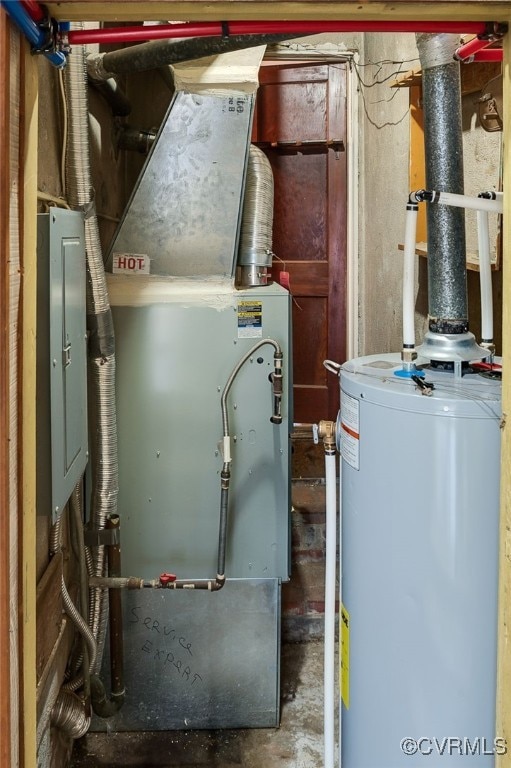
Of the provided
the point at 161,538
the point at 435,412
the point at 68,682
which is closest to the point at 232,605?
the point at 161,538

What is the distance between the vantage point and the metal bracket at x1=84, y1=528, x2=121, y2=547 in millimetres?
1976

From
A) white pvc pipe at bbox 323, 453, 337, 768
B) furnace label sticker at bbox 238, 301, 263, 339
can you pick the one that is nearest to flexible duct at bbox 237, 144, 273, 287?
furnace label sticker at bbox 238, 301, 263, 339

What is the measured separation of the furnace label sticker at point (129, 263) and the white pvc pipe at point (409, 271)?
1.05m

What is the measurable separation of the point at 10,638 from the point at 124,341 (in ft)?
4.04

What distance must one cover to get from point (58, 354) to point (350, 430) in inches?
27.0

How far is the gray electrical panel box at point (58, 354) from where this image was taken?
1.35 m

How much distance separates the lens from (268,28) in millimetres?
949

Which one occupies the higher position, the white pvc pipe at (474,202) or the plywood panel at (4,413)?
the white pvc pipe at (474,202)

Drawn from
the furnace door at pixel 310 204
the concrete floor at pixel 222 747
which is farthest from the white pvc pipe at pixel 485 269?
the furnace door at pixel 310 204

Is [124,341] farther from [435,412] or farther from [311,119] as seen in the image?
[311,119]

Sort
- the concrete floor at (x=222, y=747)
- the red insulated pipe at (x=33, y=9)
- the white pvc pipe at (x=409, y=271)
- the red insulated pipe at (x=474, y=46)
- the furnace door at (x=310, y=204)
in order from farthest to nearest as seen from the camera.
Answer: the furnace door at (x=310, y=204), the concrete floor at (x=222, y=747), the white pvc pipe at (x=409, y=271), the red insulated pipe at (x=474, y=46), the red insulated pipe at (x=33, y=9)

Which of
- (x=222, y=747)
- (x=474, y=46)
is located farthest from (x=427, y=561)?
(x=222, y=747)

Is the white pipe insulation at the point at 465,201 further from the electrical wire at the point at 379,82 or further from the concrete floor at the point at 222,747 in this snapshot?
the concrete floor at the point at 222,747

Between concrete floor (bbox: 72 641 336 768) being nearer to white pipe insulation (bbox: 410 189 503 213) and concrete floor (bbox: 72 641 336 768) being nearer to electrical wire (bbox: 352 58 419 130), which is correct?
white pipe insulation (bbox: 410 189 503 213)
